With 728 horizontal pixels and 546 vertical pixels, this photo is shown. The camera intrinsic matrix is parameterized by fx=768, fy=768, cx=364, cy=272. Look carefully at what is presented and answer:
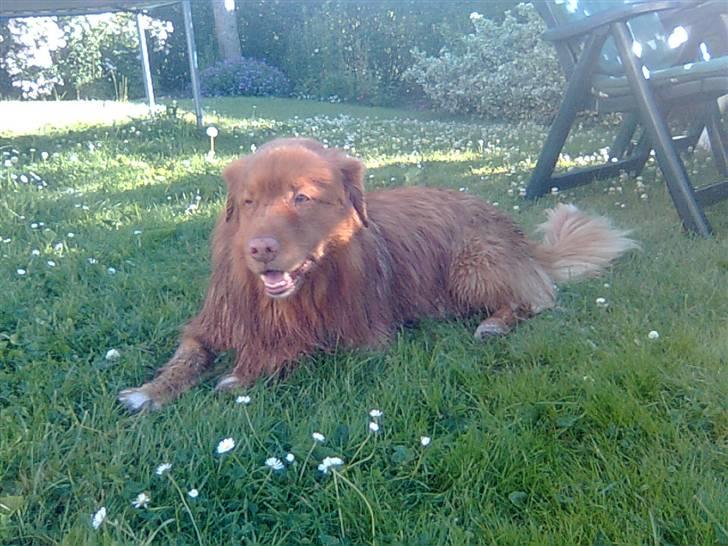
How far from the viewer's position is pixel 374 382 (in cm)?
268

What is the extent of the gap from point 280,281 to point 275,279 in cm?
2

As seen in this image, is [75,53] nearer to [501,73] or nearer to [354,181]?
[501,73]

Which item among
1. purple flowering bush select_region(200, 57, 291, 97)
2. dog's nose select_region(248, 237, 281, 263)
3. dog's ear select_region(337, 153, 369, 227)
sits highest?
dog's ear select_region(337, 153, 369, 227)

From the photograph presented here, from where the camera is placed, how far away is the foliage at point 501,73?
10602 millimetres

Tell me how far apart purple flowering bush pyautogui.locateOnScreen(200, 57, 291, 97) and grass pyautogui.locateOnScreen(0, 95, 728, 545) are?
1194 cm

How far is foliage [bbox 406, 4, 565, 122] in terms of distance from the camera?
10602 mm

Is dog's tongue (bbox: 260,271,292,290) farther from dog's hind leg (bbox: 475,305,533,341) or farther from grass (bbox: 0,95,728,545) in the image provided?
dog's hind leg (bbox: 475,305,533,341)

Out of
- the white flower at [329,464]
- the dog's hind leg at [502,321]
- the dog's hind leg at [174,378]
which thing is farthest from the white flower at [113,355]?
the dog's hind leg at [502,321]

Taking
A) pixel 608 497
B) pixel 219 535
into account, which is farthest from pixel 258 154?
pixel 608 497

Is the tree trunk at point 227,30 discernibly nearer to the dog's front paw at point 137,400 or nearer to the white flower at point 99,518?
the dog's front paw at point 137,400

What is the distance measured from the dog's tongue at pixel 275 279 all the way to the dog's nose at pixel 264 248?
0.26ft

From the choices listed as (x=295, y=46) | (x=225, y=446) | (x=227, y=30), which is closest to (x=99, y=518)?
(x=225, y=446)

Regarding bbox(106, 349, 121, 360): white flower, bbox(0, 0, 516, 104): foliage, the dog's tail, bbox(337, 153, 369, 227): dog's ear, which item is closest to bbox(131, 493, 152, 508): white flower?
bbox(106, 349, 121, 360): white flower

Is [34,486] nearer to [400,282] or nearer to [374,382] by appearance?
[374,382]
